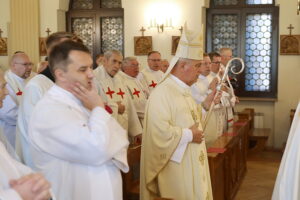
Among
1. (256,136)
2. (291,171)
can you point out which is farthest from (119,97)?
(256,136)

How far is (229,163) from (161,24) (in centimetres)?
477

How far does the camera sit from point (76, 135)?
2.14 metres

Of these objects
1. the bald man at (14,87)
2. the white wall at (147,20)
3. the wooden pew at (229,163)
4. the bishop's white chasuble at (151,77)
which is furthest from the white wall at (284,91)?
the bald man at (14,87)

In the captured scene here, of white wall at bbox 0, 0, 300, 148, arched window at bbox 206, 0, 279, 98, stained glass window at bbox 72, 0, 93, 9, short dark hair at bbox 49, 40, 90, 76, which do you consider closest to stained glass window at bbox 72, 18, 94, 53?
stained glass window at bbox 72, 0, 93, 9

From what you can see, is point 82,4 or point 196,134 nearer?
point 196,134

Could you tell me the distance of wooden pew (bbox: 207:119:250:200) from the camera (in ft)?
15.6

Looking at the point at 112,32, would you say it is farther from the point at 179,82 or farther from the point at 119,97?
the point at 179,82

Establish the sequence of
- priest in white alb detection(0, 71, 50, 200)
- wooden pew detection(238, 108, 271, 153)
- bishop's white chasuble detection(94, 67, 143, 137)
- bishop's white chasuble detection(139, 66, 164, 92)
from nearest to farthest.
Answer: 1. priest in white alb detection(0, 71, 50, 200)
2. bishop's white chasuble detection(94, 67, 143, 137)
3. bishop's white chasuble detection(139, 66, 164, 92)
4. wooden pew detection(238, 108, 271, 153)

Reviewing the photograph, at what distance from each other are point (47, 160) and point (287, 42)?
780 cm

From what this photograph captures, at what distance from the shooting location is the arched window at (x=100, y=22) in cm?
1054

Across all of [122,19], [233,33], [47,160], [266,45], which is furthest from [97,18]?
[47,160]

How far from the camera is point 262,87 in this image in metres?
9.82

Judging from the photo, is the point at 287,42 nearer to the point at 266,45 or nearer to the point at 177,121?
the point at 266,45

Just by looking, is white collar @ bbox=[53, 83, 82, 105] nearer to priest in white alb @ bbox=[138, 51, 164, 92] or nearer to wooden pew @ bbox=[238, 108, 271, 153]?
priest in white alb @ bbox=[138, 51, 164, 92]
